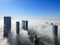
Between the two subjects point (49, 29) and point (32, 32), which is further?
point (32, 32)

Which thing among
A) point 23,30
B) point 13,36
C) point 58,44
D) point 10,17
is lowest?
point 58,44

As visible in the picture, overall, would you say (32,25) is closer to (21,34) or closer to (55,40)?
(21,34)

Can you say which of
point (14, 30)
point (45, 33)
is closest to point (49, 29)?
point (45, 33)

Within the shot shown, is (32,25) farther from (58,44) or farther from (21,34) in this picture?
(58,44)

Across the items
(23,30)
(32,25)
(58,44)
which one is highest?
(32,25)

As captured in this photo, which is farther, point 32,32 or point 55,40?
point 32,32

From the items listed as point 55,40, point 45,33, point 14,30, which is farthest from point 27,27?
point 55,40

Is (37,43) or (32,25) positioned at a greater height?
(32,25)

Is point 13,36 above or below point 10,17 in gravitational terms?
below
